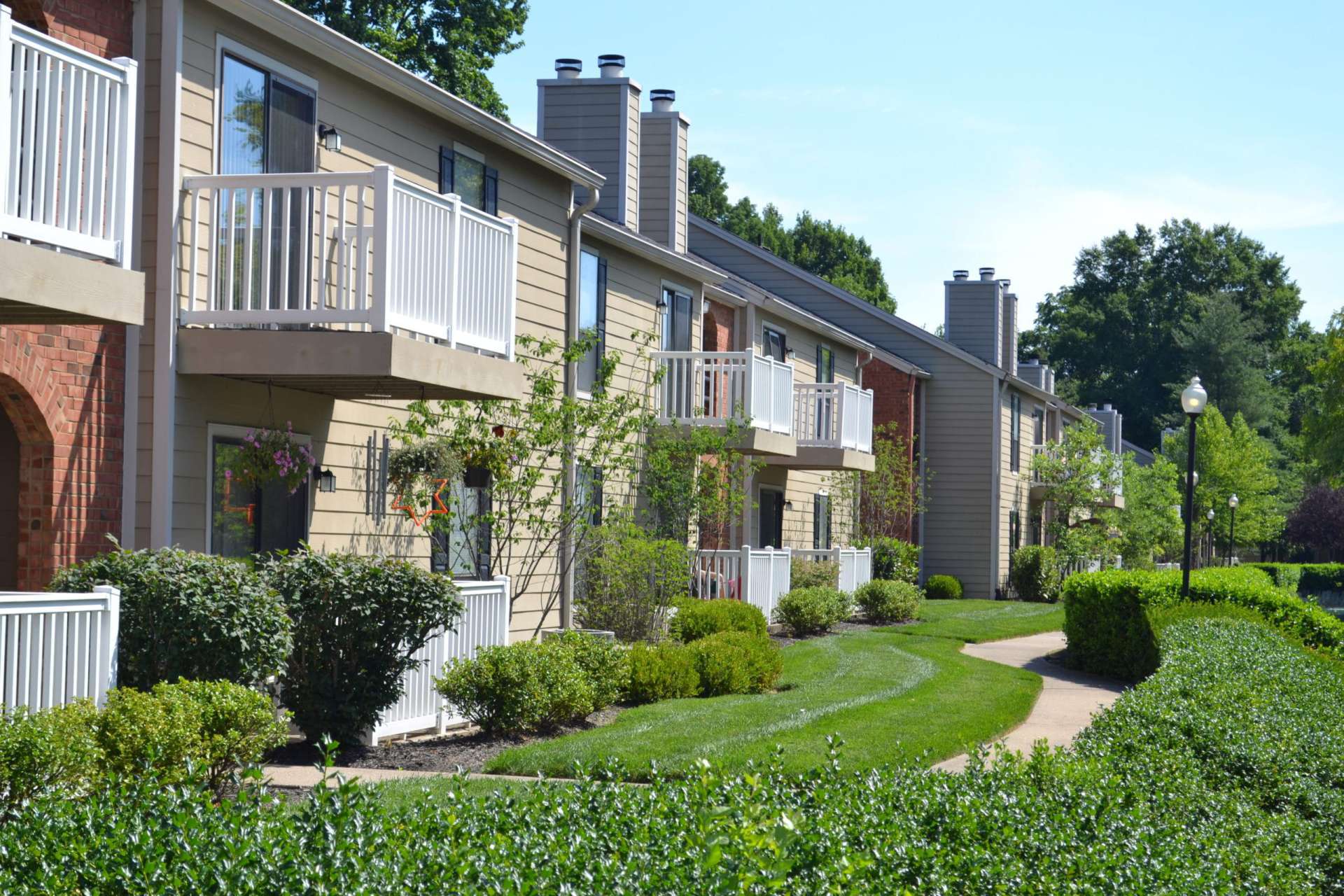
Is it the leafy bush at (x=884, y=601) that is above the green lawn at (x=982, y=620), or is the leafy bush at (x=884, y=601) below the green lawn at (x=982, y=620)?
above

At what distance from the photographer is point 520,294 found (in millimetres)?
16766

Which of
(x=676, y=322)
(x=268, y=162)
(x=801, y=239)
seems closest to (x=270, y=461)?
(x=268, y=162)

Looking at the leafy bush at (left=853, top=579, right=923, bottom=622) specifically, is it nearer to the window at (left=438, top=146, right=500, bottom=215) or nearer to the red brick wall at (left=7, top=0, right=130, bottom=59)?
the window at (left=438, top=146, right=500, bottom=215)

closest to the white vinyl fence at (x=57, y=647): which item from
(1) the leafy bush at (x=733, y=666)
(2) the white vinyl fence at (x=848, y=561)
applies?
(1) the leafy bush at (x=733, y=666)

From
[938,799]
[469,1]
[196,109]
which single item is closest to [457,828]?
[938,799]

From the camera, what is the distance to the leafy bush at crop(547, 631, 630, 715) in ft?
42.8

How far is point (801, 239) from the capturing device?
216ft

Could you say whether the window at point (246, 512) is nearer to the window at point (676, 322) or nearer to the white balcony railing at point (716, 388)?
the white balcony railing at point (716, 388)

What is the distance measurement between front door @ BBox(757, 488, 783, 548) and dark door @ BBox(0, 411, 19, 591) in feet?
57.1

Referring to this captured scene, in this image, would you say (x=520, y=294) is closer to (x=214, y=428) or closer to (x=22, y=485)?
(x=214, y=428)

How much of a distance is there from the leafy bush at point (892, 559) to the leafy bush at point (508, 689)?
19767 mm

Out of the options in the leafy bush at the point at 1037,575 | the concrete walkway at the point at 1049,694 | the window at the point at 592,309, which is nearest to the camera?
the concrete walkway at the point at 1049,694

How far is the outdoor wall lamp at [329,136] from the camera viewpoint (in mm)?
13023

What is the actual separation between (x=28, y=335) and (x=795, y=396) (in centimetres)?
1838
